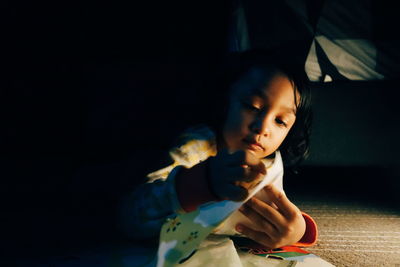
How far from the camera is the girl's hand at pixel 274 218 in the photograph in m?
0.55

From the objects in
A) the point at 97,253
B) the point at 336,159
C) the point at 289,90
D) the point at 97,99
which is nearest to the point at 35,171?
the point at 97,99

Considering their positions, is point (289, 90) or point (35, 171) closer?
point (289, 90)

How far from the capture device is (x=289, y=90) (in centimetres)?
63

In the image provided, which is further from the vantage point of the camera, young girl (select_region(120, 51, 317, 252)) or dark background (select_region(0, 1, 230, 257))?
dark background (select_region(0, 1, 230, 257))

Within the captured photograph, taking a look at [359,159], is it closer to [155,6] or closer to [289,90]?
[289,90]

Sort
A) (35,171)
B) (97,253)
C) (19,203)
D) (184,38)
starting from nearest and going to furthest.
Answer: (97,253), (19,203), (35,171), (184,38)

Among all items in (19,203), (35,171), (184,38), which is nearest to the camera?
(19,203)

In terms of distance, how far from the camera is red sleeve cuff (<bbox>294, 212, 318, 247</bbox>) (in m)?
0.61

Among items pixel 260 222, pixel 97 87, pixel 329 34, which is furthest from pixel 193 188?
pixel 329 34

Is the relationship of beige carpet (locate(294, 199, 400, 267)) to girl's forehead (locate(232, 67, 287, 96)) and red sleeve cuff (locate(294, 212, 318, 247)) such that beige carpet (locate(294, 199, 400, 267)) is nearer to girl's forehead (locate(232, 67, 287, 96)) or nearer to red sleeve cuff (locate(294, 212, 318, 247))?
red sleeve cuff (locate(294, 212, 318, 247))

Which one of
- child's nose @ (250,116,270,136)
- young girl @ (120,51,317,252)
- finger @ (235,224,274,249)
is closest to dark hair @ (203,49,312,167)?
young girl @ (120,51,317,252)

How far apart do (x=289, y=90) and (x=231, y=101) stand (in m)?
0.12

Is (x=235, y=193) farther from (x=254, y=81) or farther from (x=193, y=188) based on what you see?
(x=254, y=81)

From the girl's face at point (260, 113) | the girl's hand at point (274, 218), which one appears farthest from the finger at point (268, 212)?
the girl's face at point (260, 113)
